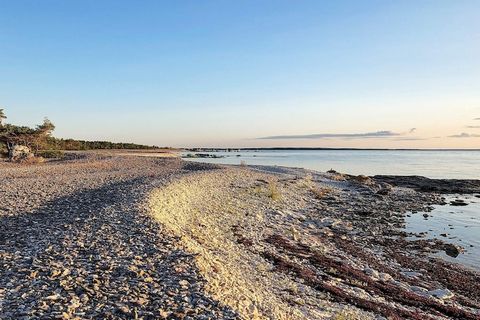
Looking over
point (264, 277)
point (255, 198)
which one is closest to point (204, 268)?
point (264, 277)

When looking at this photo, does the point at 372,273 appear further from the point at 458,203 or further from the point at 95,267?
the point at 458,203

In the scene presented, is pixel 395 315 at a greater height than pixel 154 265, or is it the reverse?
pixel 154 265

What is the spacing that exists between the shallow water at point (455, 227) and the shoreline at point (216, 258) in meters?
1.29

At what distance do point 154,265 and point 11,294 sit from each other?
10.6 feet

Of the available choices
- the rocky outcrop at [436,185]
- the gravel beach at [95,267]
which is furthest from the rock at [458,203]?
the gravel beach at [95,267]

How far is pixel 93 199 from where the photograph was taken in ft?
66.3

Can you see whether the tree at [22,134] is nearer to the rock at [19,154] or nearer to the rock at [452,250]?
the rock at [19,154]

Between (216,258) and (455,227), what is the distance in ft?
61.1

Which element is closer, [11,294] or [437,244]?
[11,294]

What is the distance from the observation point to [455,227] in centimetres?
2433

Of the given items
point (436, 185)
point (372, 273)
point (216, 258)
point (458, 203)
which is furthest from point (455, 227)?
point (436, 185)

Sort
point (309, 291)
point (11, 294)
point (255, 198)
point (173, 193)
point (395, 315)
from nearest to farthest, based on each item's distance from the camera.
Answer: point (11, 294), point (395, 315), point (309, 291), point (173, 193), point (255, 198)

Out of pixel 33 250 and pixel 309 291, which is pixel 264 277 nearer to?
pixel 309 291

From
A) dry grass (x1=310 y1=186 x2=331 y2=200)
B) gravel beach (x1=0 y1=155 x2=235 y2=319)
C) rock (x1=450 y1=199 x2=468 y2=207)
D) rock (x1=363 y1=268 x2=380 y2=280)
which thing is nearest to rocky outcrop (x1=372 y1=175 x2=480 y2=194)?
rock (x1=450 y1=199 x2=468 y2=207)
